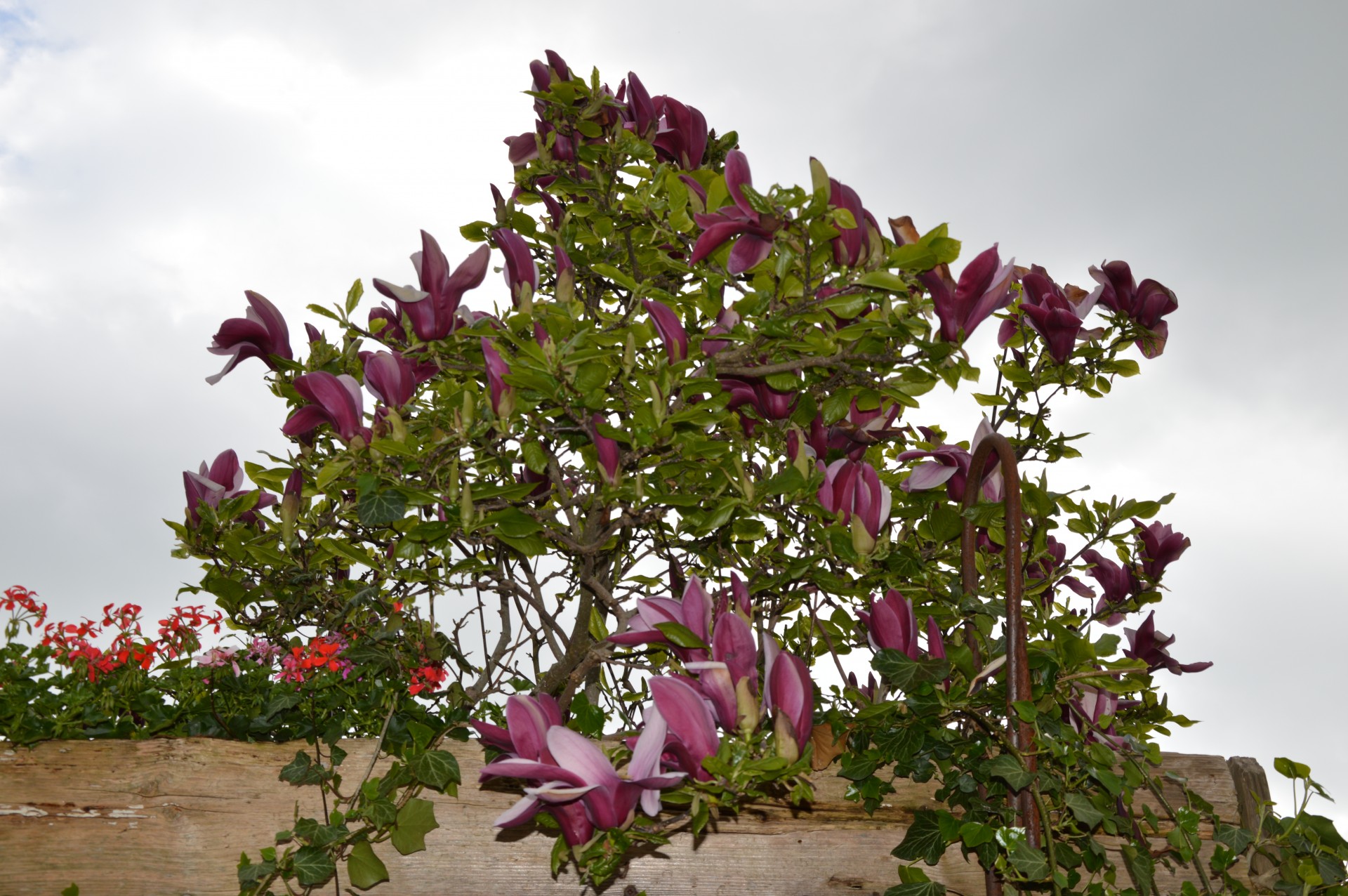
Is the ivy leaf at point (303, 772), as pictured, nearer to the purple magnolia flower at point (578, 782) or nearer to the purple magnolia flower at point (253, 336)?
the purple magnolia flower at point (578, 782)

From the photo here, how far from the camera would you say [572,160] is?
2.28m

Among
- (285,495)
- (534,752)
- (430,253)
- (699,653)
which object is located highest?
(430,253)

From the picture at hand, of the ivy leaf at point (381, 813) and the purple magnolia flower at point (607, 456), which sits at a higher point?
the purple magnolia flower at point (607, 456)

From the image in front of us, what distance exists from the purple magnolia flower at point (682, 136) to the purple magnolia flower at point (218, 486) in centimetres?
114

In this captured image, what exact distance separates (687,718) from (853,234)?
78cm

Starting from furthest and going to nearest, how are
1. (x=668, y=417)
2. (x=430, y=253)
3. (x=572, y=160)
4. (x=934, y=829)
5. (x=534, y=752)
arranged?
(x=572, y=160)
(x=430, y=253)
(x=934, y=829)
(x=668, y=417)
(x=534, y=752)

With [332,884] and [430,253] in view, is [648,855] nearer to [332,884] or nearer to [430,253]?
[332,884]

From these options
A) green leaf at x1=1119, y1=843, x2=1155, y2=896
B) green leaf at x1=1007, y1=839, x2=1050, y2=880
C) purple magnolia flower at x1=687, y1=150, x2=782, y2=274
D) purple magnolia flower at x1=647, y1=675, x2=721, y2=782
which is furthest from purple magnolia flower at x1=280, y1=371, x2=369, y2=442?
green leaf at x1=1119, y1=843, x2=1155, y2=896

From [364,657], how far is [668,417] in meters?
0.86

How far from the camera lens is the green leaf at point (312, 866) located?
1.61 meters

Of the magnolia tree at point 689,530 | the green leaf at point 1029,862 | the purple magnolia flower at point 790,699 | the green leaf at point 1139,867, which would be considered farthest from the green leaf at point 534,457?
the green leaf at point 1139,867

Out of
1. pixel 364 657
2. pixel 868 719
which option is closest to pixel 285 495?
pixel 364 657

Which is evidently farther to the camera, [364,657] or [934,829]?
[364,657]

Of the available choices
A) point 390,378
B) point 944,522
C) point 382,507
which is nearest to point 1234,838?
point 944,522
